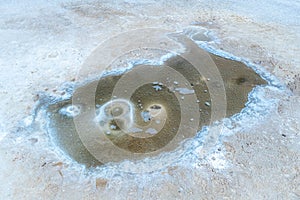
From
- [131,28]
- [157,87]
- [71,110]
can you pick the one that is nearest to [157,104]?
[157,87]

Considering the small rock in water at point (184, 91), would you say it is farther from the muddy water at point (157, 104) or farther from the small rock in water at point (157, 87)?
the small rock in water at point (157, 87)

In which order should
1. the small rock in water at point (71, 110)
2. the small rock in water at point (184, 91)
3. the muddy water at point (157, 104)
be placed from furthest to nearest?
the small rock in water at point (184, 91) < the small rock in water at point (71, 110) < the muddy water at point (157, 104)

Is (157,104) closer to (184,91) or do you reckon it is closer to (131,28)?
(184,91)

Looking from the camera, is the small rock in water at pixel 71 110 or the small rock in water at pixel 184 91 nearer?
the small rock in water at pixel 71 110

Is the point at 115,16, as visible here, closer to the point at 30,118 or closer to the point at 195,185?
the point at 30,118

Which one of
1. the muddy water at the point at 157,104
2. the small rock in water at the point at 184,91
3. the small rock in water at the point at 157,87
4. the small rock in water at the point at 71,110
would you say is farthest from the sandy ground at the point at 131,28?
the small rock in water at the point at 157,87

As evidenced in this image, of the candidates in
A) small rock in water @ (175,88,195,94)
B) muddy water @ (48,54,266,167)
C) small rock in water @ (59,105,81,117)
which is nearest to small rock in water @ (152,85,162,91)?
muddy water @ (48,54,266,167)

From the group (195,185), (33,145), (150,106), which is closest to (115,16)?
(150,106)
